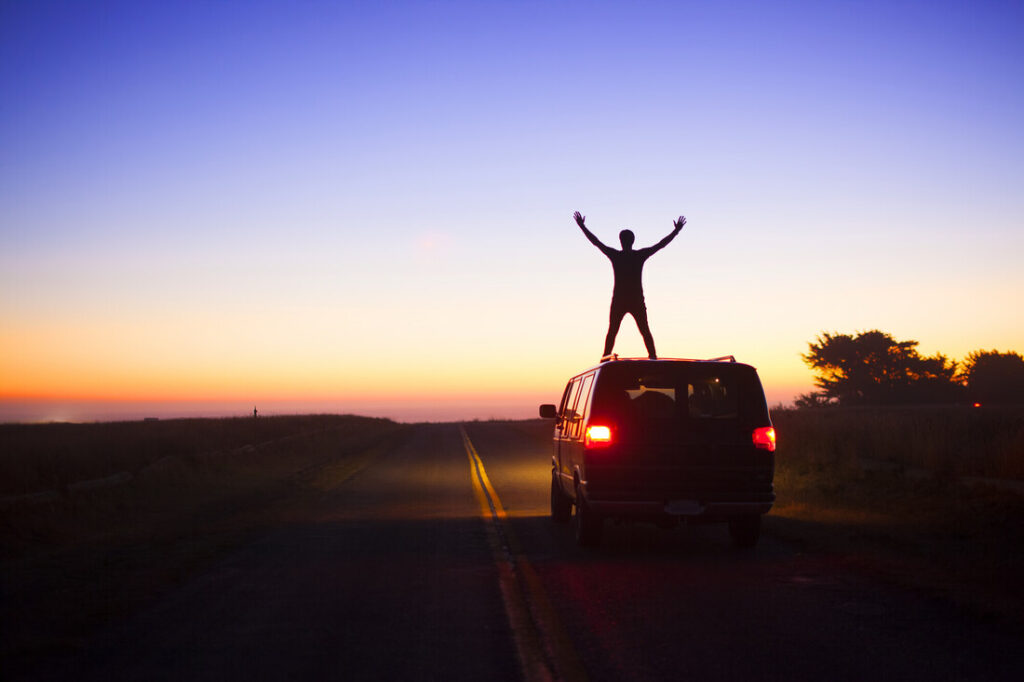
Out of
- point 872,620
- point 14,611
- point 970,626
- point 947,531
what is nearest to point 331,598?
point 14,611

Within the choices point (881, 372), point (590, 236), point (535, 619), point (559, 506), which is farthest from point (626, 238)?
point (881, 372)

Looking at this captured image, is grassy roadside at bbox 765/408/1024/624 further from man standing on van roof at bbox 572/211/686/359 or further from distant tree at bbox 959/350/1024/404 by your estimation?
distant tree at bbox 959/350/1024/404

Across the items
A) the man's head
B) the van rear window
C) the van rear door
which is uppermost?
the man's head

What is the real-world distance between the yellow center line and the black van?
1205 millimetres

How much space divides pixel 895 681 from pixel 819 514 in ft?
27.0

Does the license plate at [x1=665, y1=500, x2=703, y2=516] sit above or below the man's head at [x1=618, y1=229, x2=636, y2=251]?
below

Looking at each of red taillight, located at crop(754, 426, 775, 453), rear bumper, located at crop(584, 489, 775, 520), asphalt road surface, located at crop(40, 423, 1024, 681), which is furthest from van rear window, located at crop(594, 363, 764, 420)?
asphalt road surface, located at crop(40, 423, 1024, 681)

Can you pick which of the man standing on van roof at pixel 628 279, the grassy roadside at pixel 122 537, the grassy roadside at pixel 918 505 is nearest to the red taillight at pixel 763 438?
the grassy roadside at pixel 918 505

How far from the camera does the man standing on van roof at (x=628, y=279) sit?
14320 millimetres

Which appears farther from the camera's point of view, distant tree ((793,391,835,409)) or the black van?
distant tree ((793,391,835,409))

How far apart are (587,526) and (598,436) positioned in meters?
1.21

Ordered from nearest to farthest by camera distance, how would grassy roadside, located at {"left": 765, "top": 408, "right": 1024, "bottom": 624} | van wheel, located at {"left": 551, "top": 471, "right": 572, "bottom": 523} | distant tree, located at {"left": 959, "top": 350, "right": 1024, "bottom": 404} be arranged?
grassy roadside, located at {"left": 765, "top": 408, "right": 1024, "bottom": 624} → van wheel, located at {"left": 551, "top": 471, "right": 572, "bottom": 523} → distant tree, located at {"left": 959, "top": 350, "right": 1024, "bottom": 404}

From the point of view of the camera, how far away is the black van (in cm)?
970

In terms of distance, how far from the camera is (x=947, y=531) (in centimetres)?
1099
